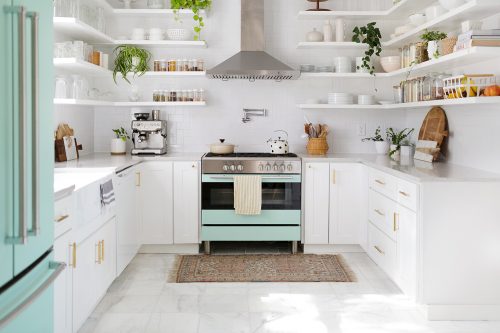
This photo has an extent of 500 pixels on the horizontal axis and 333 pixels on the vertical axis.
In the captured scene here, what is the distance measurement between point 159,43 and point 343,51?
6.16 ft

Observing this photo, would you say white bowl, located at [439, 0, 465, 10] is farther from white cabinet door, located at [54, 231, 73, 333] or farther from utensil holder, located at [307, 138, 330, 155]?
white cabinet door, located at [54, 231, 73, 333]

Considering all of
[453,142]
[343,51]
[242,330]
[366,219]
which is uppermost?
[343,51]

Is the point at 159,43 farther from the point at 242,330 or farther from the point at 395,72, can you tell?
the point at 242,330

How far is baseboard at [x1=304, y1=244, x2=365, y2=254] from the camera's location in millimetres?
5066

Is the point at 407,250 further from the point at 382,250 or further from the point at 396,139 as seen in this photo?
the point at 396,139

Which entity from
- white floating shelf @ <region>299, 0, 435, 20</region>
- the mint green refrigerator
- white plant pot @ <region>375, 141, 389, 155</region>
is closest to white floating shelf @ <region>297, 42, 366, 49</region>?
white floating shelf @ <region>299, 0, 435, 20</region>

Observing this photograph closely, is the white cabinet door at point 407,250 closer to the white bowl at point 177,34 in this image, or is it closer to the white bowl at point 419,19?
the white bowl at point 419,19

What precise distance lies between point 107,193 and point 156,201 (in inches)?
53.6

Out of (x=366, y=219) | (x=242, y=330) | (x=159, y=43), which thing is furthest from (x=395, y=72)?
(x=242, y=330)

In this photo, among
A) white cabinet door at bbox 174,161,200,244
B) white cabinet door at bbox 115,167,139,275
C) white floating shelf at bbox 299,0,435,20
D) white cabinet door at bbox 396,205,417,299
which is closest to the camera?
white cabinet door at bbox 396,205,417,299

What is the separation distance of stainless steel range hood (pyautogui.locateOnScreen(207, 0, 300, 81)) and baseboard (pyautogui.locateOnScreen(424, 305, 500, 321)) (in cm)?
252

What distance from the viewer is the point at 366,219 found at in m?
4.80

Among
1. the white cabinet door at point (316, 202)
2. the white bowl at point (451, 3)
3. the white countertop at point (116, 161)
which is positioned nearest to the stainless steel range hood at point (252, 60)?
the white countertop at point (116, 161)

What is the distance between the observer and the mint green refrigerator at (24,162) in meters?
1.69
